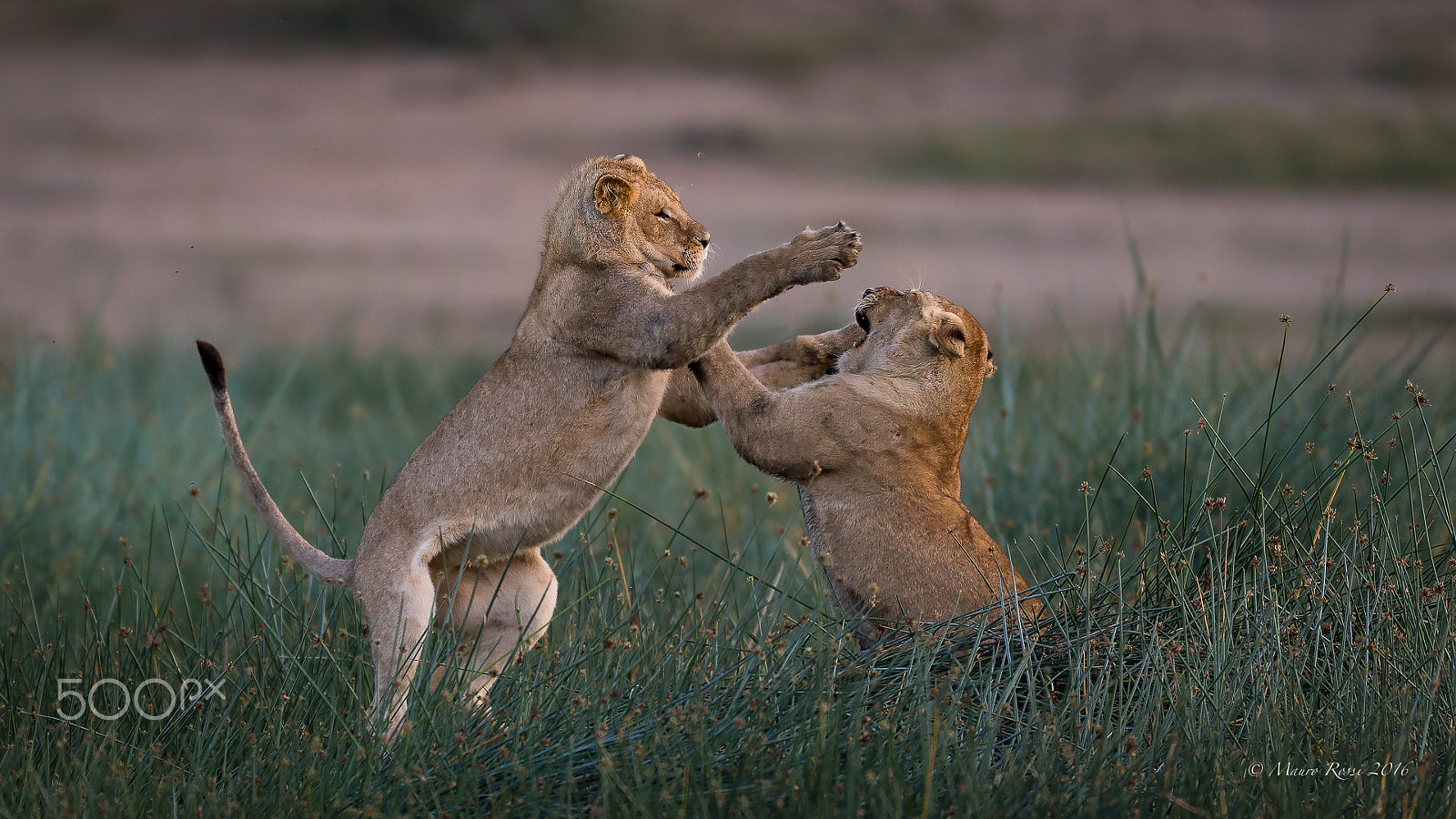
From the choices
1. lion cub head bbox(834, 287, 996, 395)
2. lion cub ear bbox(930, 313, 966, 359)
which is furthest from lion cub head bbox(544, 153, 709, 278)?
lion cub ear bbox(930, 313, 966, 359)

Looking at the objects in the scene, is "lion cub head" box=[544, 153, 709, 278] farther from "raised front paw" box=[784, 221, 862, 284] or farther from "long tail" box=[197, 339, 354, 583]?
"long tail" box=[197, 339, 354, 583]

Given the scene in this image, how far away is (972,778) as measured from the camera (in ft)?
10.9

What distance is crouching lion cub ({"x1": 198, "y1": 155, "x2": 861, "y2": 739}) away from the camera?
4340mm

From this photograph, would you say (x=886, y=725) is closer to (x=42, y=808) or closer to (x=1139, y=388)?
(x=42, y=808)

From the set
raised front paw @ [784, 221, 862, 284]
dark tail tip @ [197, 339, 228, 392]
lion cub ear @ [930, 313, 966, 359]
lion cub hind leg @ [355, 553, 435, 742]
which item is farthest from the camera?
lion cub ear @ [930, 313, 966, 359]

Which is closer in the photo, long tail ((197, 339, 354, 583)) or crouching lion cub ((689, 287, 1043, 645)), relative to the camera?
crouching lion cub ((689, 287, 1043, 645))

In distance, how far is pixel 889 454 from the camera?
479cm

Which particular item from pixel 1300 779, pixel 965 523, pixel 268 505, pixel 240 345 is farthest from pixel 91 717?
pixel 240 345

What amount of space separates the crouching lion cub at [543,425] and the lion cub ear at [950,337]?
729 mm

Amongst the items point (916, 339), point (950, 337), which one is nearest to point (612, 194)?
point (916, 339)

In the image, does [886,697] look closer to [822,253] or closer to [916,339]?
[822,253]

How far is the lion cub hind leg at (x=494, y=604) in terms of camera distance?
15.3 ft

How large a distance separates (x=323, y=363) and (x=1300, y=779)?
11881 millimetres

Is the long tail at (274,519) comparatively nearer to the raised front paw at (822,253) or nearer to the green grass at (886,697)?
the green grass at (886,697)
